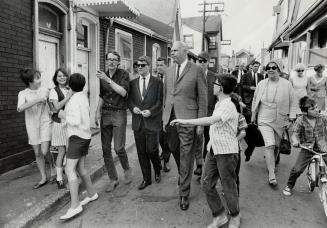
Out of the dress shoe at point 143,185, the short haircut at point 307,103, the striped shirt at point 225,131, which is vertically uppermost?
the short haircut at point 307,103

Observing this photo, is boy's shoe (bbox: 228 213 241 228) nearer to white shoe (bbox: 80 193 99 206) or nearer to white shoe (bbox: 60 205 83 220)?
white shoe (bbox: 60 205 83 220)

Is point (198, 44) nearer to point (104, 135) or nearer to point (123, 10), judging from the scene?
point (123, 10)

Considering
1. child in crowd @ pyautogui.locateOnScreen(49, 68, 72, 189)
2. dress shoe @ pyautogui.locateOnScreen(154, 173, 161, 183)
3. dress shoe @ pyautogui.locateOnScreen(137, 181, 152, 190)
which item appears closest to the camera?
child in crowd @ pyautogui.locateOnScreen(49, 68, 72, 189)

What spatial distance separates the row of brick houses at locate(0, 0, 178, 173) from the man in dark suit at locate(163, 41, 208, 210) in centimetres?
310

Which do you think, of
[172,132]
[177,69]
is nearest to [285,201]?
[172,132]

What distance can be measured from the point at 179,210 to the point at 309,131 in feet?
6.72

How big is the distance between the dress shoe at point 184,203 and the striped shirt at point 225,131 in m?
1.07

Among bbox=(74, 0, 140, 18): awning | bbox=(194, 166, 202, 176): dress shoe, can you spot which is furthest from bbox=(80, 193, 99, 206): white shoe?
bbox=(74, 0, 140, 18): awning

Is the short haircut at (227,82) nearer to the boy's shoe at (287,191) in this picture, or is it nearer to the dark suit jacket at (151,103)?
the dark suit jacket at (151,103)

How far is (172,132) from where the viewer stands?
470 centimetres

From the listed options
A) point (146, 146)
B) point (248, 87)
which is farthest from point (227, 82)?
point (248, 87)

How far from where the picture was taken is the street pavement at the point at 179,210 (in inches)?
157

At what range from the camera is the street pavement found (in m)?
3.99

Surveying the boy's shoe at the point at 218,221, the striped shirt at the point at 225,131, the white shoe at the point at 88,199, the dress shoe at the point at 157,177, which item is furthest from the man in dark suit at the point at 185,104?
the white shoe at the point at 88,199
